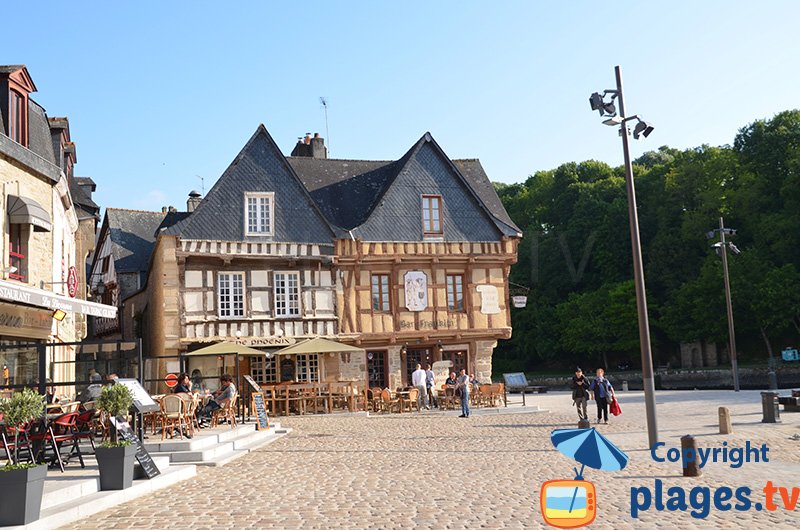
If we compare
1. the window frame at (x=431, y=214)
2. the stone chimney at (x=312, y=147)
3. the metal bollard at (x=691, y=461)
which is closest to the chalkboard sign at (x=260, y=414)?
the metal bollard at (x=691, y=461)

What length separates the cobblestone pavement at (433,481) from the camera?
7402mm

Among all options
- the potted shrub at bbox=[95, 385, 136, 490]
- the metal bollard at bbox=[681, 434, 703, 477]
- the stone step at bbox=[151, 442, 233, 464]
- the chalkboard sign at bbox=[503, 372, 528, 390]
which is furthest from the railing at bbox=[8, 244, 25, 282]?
the chalkboard sign at bbox=[503, 372, 528, 390]

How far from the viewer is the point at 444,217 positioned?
26734 mm

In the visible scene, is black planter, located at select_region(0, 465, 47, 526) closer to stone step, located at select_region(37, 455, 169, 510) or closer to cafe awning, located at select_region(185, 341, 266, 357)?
stone step, located at select_region(37, 455, 169, 510)

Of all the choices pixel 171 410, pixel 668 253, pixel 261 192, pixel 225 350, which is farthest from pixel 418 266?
pixel 668 253

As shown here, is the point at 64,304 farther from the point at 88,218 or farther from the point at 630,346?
the point at 630,346

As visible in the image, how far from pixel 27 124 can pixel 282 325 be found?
1016cm

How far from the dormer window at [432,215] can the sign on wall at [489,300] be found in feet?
7.57

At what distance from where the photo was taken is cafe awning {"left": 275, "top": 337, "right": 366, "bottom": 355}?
22.3 m

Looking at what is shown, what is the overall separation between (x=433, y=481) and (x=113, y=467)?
11.7 ft

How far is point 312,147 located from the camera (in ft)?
99.9

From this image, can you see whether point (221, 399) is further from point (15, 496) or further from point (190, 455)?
point (15, 496)

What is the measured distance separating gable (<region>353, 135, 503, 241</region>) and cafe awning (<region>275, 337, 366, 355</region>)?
431 cm

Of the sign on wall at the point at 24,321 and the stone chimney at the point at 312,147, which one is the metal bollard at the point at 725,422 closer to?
the sign on wall at the point at 24,321
